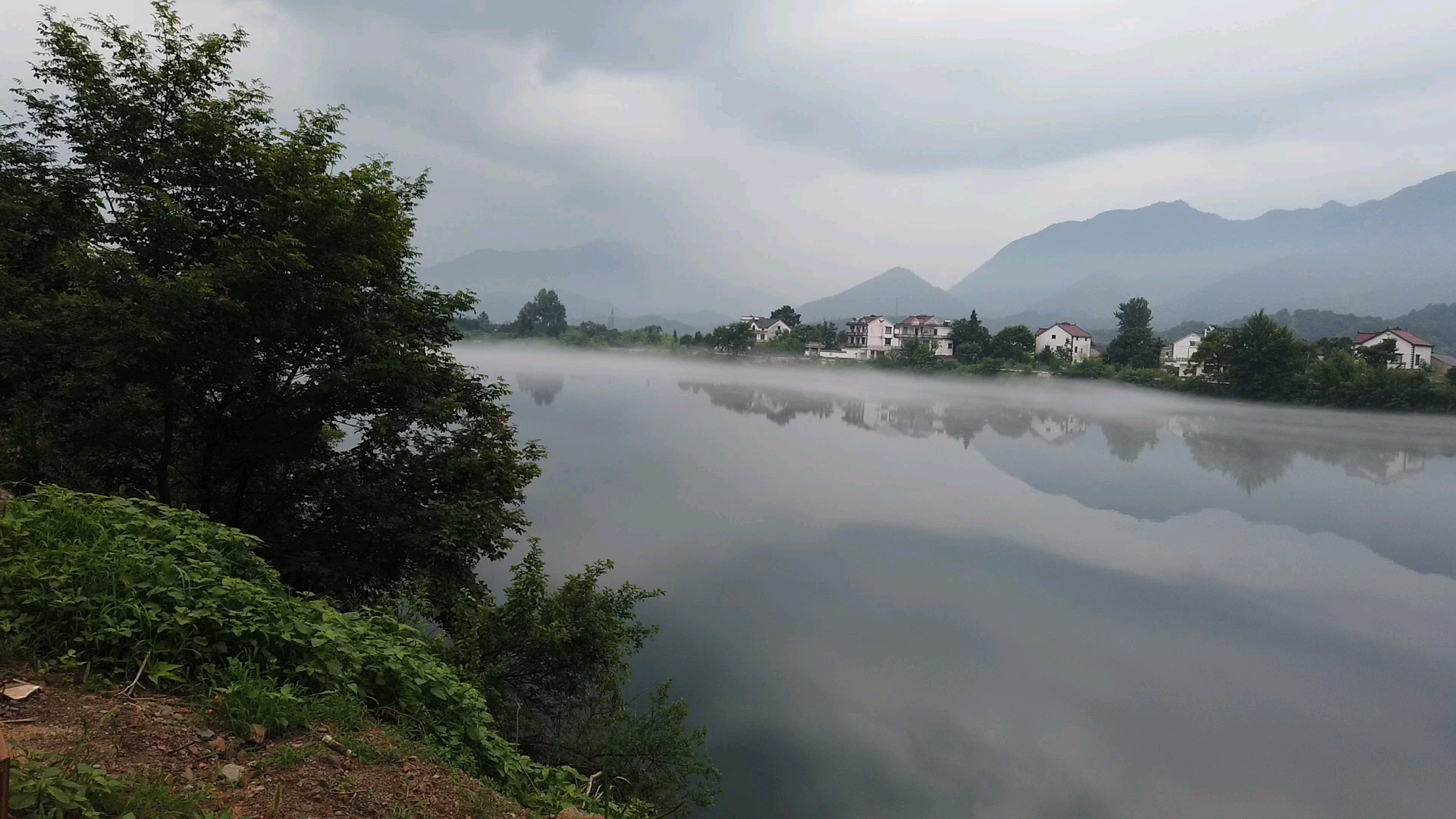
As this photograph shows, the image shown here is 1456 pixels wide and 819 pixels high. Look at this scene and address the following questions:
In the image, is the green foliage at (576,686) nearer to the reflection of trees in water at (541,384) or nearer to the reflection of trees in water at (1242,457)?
the reflection of trees in water at (1242,457)

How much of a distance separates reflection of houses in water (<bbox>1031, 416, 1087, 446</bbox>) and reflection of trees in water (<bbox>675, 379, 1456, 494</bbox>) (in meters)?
0.04

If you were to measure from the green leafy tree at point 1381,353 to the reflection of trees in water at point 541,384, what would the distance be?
4881 centimetres

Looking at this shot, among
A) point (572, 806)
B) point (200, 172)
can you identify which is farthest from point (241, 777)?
point (200, 172)

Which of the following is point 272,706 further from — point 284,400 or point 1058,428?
A: point 1058,428

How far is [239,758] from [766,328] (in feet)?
282

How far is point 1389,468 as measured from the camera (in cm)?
2706

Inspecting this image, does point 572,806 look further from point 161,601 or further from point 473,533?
point 473,533

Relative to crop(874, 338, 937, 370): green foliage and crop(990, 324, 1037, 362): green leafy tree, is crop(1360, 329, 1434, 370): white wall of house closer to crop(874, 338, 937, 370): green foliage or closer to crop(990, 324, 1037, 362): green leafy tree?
crop(990, 324, 1037, 362): green leafy tree

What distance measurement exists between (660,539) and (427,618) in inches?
351

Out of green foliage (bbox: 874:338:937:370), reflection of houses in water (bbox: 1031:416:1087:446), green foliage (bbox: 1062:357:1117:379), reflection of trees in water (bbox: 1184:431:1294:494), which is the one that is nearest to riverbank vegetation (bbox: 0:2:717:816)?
reflection of trees in water (bbox: 1184:431:1294:494)

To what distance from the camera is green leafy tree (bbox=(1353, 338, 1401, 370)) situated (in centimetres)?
4194

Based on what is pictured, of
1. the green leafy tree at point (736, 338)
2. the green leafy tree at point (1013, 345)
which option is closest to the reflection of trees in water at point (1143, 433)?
the green leafy tree at point (1013, 345)

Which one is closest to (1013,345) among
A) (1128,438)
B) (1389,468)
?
(1128,438)

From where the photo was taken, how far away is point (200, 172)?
6.98m
